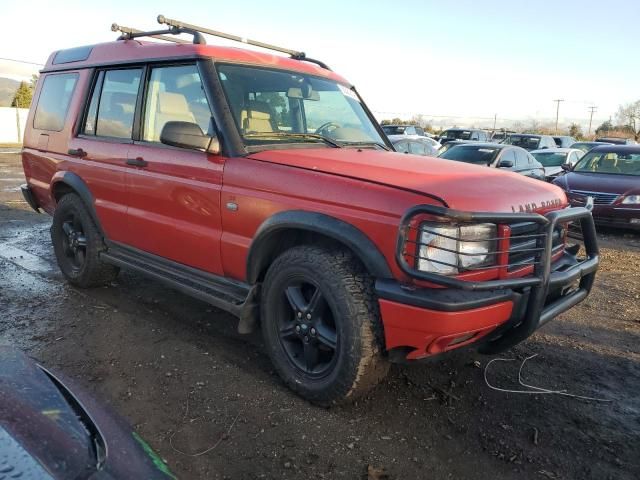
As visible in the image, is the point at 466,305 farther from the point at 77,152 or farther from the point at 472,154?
the point at 472,154

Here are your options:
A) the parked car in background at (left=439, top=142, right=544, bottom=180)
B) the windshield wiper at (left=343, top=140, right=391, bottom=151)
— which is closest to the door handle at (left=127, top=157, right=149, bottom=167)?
the windshield wiper at (left=343, top=140, right=391, bottom=151)

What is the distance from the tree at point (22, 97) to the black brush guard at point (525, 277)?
3823cm

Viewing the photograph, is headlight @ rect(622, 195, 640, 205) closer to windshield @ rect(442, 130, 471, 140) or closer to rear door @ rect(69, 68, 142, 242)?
rear door @ rect(69, 68, 142, 242)

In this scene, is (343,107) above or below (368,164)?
above

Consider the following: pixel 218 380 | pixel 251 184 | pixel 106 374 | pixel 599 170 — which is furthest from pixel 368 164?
pixel 599 170

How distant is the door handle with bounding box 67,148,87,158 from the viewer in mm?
4645

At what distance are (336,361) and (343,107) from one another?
2221 millimetres

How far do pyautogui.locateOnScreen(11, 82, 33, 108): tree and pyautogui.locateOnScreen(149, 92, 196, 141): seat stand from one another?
35973 mm

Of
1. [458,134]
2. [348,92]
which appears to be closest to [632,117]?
[458,134]

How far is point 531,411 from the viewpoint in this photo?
317 cm

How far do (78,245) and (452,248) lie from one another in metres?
3.70

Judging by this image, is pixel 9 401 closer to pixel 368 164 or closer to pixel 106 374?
pixel 106 374

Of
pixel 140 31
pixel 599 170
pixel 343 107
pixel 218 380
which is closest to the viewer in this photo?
pixel 218 380

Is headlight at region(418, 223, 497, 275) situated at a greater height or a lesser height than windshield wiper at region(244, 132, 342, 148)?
lesser
